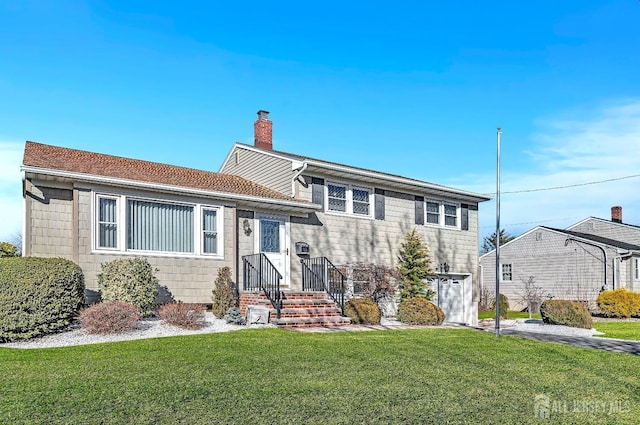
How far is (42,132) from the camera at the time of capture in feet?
52.9

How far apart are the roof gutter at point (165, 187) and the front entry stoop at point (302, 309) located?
2.63 metres

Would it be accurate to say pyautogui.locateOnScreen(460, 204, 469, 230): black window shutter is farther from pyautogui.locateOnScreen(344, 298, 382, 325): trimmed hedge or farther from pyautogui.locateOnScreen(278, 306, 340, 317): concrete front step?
pyautogui.locateOnScreen(278, 306, 340, 317): concrete front step

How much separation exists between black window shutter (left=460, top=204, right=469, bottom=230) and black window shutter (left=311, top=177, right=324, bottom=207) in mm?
6812

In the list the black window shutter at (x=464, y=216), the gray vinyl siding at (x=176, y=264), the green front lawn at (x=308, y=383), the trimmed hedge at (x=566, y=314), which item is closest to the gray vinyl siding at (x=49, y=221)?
the gray vinyl siding at (x=176, y=264)

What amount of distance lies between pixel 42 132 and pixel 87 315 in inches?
322

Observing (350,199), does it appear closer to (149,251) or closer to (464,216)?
(464,216)

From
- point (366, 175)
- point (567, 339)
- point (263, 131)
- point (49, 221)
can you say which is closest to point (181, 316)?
point (49, 221)

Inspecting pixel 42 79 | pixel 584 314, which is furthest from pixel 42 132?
pixel 584 314

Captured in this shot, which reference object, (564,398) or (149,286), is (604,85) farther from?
(149,286)

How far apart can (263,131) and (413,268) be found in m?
7.35

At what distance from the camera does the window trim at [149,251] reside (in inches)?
498

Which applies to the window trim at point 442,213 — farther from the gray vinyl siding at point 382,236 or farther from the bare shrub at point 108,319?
the bare shrub at point 108,319

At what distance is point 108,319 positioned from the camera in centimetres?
1039

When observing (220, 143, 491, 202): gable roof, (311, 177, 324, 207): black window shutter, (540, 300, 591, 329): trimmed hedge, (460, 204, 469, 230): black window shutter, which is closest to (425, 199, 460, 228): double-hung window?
(460, 204, 469, 230): black window shutter
